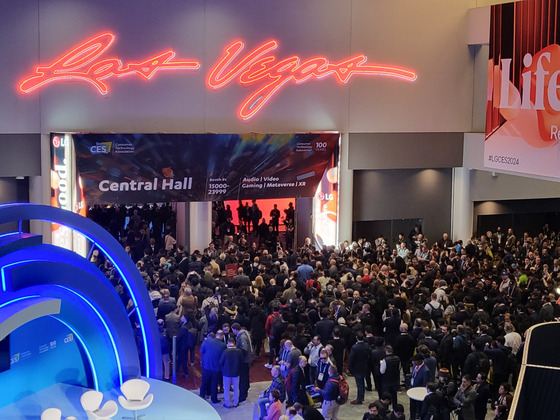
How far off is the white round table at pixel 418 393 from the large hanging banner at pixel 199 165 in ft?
35.0

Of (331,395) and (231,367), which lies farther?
(231,367)

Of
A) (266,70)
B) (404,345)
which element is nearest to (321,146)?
(266,70)

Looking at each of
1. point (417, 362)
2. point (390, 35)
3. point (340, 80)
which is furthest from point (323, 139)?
point (417, 362)

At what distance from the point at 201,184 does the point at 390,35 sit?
22.6 feet

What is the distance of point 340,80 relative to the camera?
2261 cm

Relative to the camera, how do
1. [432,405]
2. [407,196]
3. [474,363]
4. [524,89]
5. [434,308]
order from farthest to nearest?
1. [407,196]
2. [524,89]
3. [434,308]
4. [474,363]
5. [432,405]

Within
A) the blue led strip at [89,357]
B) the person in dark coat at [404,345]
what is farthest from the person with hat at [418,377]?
the blue led strip at [89,357]

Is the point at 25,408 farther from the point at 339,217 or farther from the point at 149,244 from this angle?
the point at 339,217

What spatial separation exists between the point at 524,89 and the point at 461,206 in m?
6.64

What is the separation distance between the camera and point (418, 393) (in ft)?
38.8

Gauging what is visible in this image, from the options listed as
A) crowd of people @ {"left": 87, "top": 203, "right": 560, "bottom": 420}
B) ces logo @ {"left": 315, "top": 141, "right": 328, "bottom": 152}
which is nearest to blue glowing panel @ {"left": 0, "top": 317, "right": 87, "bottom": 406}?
crowd of people @ {"left": 87, "top": 203, "right": 560, "bottom": 420}

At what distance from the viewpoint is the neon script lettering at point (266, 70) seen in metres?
21.4

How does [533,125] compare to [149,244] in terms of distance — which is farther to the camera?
[149,244]

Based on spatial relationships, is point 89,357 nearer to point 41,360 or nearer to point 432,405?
point 41,360
